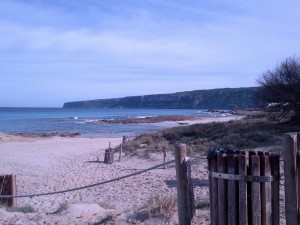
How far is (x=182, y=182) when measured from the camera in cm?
505

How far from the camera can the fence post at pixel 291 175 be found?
→ 13.3 ft

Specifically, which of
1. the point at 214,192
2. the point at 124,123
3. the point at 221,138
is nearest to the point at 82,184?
the point at 221,138

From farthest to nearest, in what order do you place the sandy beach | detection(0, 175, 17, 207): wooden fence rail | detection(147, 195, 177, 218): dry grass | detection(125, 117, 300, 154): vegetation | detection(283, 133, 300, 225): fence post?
detection(125, 117, 300, 154): vegetation → detection(0, 175, 17, 207): wooden fence rail → the sandy beach → detection(147, 195, 177, 218): dry grass → detection(283, 133, 300, 225): fence post

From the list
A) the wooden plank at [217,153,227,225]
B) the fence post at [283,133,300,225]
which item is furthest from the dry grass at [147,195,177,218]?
the fence post at [283,133,300,225]

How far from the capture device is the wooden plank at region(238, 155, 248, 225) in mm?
4074

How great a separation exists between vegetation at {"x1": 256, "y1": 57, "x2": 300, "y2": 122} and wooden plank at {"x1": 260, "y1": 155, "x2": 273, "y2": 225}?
2297 cm

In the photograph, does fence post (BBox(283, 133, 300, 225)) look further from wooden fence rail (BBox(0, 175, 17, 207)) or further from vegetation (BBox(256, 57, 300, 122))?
vegetation (BBox(256, 57, 300, 122))

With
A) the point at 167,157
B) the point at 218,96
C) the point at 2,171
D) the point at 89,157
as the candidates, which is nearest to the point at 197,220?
the point at 167,157

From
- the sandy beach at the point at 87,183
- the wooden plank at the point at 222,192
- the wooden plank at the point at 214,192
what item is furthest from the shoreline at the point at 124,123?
the wooden plank at the point at 222,192

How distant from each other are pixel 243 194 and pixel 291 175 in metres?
0.47

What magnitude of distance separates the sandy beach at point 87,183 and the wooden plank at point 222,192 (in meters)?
1.94

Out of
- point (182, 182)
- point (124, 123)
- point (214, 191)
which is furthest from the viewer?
point (124, 123)

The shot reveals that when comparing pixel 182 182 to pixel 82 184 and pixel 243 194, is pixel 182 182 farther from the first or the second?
pixel 82 184

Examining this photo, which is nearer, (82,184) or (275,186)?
(275,186)
